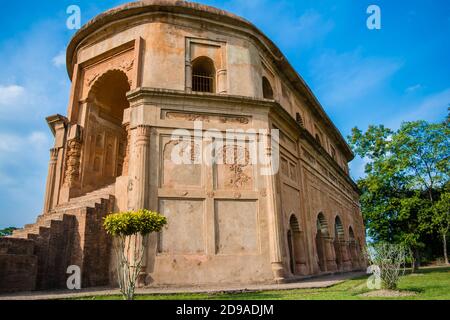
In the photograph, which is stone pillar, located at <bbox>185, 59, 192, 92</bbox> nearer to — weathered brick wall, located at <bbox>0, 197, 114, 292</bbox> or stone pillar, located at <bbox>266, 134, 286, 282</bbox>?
stone pillar, located at <bbox>266, 134, 286, 282</bbox>

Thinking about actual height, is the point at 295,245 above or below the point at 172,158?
below

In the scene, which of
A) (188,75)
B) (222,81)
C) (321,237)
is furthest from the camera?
(321,237)

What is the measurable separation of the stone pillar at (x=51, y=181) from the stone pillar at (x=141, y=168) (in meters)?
4.72

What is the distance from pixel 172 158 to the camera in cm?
967

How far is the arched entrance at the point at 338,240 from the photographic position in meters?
17.9

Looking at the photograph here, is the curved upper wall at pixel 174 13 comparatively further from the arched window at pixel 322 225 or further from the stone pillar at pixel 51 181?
the arched window at pixel 322 225

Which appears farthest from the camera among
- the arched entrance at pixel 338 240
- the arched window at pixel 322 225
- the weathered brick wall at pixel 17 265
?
the arched entrance at pixel 338 240

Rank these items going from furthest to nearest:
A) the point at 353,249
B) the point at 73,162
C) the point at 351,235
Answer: the point at 351,235
the point at 353,249
the point at 73,162

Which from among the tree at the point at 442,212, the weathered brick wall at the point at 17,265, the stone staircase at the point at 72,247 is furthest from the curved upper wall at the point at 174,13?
the tree at the point at 442,212

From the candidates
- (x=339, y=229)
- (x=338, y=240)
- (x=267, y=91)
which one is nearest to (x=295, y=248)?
(x=267, y=91)

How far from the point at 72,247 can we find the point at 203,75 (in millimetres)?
7047

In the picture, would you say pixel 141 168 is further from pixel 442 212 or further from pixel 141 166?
pixel 442 212
